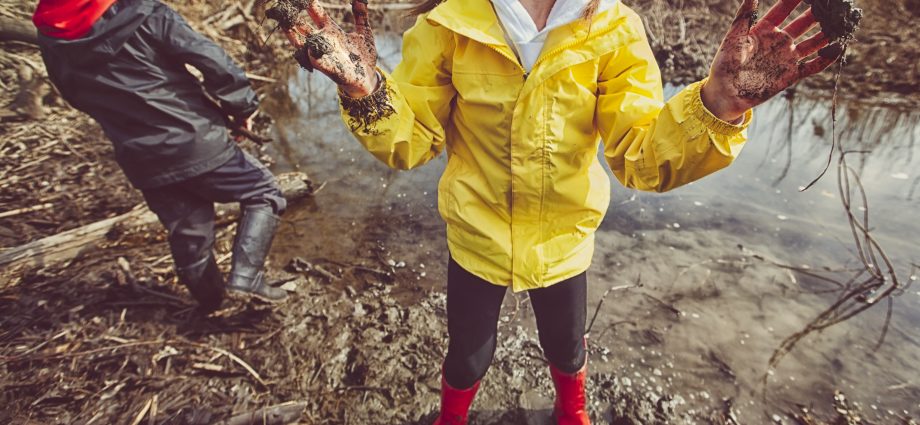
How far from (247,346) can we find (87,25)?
1.82 m

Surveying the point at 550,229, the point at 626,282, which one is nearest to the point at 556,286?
the point at 550,229

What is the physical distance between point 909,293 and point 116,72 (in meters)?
4.85

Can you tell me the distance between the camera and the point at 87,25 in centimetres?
195

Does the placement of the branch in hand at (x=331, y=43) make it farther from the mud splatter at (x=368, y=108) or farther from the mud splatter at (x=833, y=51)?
the mud splatter at (x=833, y=51)

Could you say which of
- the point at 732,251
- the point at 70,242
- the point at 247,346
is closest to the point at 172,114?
the point at 247,346

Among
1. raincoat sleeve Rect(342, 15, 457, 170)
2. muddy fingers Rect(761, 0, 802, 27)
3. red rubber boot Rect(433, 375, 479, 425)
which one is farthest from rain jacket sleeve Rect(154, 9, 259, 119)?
muddy fingers Rect(761, 0, 802, 27)

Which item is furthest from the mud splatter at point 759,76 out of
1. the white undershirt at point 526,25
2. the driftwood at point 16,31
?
the driftwood at point 16,31

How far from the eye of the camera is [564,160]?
1.40m

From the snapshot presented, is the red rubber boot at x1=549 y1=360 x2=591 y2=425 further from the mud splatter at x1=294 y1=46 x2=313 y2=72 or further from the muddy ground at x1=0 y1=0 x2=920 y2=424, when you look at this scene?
the mud splatter at x1=294 y1=46 x2=313 y2=72

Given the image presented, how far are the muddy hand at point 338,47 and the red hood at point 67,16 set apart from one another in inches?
58.3

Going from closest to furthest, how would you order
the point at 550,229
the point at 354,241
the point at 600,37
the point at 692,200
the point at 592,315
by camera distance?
the point at 600,37, the point at 550,229, the point at 592,315, the point at 354,241, the point at 692,200

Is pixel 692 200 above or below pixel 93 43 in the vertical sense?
below

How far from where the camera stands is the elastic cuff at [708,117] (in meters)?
1.08

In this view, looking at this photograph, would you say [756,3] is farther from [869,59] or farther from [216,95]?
[869,59]
